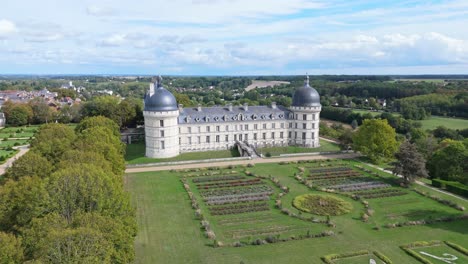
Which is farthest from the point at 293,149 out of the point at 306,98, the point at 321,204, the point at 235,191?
the point at 321,204

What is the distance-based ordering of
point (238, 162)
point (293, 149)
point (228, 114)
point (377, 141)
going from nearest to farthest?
point (238, 162) → point (377, 141) → point (293, 149) → point (228, 114)

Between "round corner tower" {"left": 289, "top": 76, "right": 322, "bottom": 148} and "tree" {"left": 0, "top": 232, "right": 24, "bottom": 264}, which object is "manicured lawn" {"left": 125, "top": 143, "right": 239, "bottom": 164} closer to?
"round corner tower" {"left": 289, "top": 76, "right": 322, "bottom": 148}

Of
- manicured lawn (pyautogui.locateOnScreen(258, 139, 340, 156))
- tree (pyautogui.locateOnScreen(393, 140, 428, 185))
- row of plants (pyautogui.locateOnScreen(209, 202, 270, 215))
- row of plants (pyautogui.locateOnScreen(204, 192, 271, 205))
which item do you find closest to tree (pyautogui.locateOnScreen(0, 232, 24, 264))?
row of plants (pyautogui.locateOnScreen(209, 202, 270, 215))

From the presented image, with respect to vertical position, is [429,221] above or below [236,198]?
below

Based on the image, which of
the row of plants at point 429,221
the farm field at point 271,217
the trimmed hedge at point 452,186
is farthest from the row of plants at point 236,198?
the trimmed hedge at point 452,186

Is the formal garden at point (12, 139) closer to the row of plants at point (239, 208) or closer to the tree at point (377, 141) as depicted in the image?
the row of plants at point (239, 208)

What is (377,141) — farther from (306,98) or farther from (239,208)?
(239,208)

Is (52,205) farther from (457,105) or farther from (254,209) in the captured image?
(457,105)
